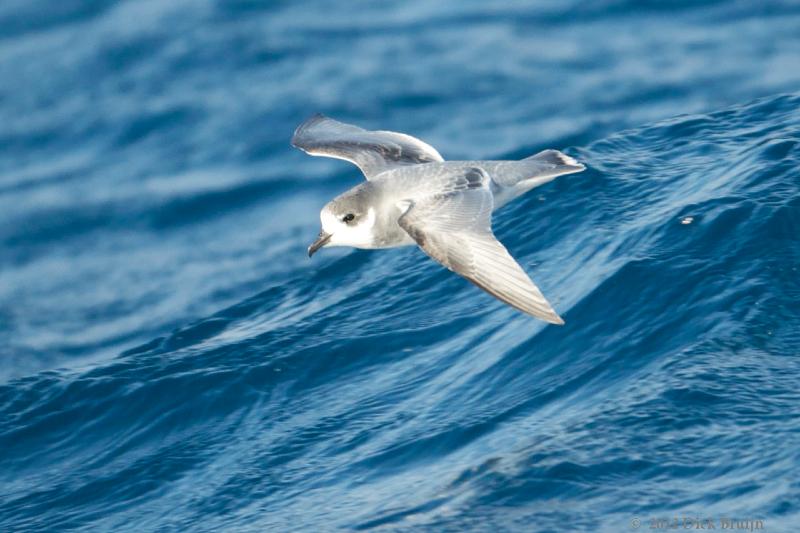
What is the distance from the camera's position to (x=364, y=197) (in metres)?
9.80

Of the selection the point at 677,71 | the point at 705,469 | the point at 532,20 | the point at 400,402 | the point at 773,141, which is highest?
the point at 532,20

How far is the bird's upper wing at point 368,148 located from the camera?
1123cm

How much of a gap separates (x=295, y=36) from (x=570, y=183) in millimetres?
7874

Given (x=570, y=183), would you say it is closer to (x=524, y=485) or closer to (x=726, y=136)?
(x=726, y=136)

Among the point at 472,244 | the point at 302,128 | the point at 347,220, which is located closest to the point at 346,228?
the point at 347,220

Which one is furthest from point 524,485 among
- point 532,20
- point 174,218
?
point 532,20

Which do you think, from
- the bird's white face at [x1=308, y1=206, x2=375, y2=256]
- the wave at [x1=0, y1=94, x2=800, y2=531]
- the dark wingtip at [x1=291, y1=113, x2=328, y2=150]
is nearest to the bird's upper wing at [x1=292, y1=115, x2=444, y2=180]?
the dark wingtip at [x1=291, y1=113, x2=328, y2=150]

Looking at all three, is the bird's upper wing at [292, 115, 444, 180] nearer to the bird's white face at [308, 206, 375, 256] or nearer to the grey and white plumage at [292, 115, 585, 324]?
the grey and white plumage at [292, 115, 585, 324]

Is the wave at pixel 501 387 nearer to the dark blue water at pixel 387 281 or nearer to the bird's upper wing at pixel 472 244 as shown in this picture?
the dark blue water at pixel 387 281

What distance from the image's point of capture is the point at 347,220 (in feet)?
32.0

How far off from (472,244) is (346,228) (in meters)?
1.52

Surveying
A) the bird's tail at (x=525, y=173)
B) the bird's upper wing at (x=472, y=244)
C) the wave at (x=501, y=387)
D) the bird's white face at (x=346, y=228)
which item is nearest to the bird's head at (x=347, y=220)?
the bird's white face at (x=346, y=228)

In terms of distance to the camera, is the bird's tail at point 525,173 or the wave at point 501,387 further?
the bird's tail at point 525,173

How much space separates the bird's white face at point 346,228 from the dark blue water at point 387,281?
1571 mm
